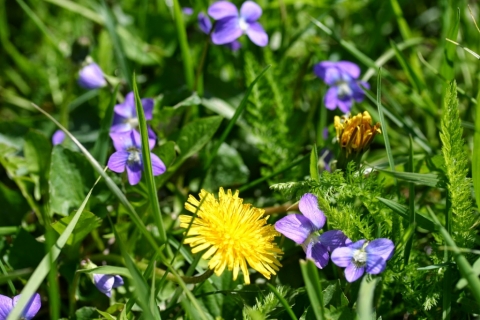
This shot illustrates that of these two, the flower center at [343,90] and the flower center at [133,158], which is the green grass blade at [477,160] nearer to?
the flower center at [343,90]

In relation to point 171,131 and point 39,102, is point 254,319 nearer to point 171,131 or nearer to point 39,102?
point 171,131

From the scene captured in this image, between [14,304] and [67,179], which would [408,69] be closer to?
[67,179]

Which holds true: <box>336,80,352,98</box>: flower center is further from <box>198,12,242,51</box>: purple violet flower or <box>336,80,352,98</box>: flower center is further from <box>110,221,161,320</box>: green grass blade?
<box>110,221,161,320</box>: green grass blade

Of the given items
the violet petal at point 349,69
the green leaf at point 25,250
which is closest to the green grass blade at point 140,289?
the green leaf at point 25,250

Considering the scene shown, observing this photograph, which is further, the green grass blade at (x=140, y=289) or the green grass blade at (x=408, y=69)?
the green grass blade at (x=408, y=69)

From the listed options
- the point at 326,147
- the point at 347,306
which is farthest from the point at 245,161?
the point at 347,306

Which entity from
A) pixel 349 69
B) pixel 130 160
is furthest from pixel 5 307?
pixel 349 69
